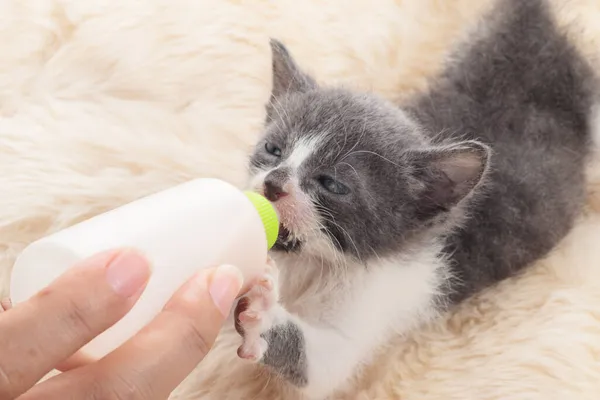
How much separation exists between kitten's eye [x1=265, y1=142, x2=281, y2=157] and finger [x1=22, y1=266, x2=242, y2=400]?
0.34 m

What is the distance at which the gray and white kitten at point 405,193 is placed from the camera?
0.84 m

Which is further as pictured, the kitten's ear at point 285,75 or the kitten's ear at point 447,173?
the kitten's ear at point 285,75

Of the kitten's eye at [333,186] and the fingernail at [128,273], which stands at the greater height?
the fingernail at [128,273]

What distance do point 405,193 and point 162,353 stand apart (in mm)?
451

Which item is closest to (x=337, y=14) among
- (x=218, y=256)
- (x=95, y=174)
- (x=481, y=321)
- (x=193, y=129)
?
(x=193, y=129)

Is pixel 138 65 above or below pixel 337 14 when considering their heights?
below

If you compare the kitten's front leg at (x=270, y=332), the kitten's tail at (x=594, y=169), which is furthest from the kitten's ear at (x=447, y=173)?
the kitten's tail at (x=594, y=169)

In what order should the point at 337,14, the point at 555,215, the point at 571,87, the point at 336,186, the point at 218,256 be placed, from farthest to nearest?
the point at 337,14 → the point at 571,87 → the point at 555,215 → the point at 336,186 → the point at 218,256

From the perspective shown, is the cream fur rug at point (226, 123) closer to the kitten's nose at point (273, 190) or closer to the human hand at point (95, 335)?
the kitten's nose at point (273, 190)

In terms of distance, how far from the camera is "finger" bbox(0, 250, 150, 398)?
482 mm

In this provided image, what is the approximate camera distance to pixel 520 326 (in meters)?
0.99

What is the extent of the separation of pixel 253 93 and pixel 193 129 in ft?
0.49

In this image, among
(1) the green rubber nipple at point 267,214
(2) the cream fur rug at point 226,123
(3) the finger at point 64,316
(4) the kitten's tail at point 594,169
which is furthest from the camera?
(4) the kitten's tail at point 594,169

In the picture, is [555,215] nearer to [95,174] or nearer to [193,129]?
[193,129]
